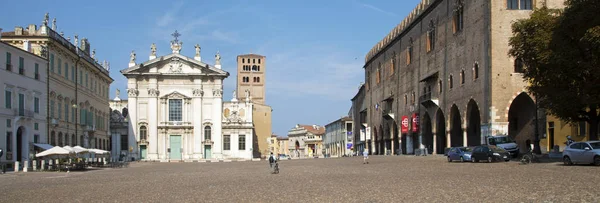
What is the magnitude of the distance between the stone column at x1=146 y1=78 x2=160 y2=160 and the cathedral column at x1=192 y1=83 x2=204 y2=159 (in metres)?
4.46

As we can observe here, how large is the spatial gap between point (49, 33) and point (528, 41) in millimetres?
31582

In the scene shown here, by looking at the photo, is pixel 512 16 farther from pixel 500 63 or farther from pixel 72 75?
pixel 72 75

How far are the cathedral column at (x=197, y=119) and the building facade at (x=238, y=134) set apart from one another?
3.05 meters

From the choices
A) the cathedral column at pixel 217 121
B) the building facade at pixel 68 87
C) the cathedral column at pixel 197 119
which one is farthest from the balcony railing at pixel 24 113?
the cathedral column at pixel 217 121

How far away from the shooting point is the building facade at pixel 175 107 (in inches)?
3231

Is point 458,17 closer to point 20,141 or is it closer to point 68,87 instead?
point 68,87

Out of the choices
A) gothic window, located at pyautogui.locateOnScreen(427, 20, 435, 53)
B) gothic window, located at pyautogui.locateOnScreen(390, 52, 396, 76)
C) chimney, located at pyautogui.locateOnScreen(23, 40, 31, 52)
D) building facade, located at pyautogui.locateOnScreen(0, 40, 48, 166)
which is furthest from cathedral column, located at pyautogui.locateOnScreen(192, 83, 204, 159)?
chimney, located at pyautogui.locateOnScreen(23, 40, 31, 52)

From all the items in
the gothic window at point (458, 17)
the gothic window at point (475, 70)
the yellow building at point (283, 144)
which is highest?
the gothic window at point (458, 17)

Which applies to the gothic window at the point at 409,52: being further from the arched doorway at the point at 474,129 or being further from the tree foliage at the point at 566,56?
the tree foliage at the point at 566,56

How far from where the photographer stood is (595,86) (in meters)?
29.6

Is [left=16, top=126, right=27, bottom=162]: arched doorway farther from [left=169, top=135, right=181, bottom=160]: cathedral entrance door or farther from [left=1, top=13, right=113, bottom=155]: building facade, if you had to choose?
[left=169, top=135, right=181, bottom=160]: cathedral entrance door

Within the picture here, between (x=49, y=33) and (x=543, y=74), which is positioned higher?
(x=49, y=33)

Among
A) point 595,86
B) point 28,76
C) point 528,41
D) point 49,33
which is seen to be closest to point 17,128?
point 28,76

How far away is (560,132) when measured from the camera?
4488 centimetres
